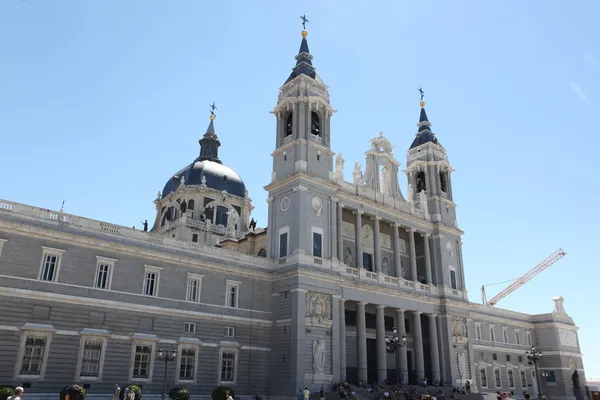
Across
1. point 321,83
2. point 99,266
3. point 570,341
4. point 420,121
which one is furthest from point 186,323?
point 570,341

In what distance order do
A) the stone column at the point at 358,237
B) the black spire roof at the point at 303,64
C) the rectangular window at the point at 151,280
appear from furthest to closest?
1. the black spire roof at the point at 303,64
2. the stone column at the point at 358,237
3. the rectangular window at the point at 151,280

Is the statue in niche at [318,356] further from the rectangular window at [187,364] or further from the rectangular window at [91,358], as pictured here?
the rectangular window at [91,358]

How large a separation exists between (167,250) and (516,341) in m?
51.9

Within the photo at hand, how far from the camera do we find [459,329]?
179 ft

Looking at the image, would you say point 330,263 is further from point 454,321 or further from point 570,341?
point 570,341

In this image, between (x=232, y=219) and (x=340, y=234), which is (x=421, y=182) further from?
(x=232, y=219)

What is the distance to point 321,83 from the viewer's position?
50.3 metres

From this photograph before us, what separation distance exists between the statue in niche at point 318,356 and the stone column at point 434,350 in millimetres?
15914

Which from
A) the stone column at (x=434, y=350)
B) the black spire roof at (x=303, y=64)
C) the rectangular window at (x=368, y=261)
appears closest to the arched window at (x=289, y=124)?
the black spire roof at (x=303, y=64)

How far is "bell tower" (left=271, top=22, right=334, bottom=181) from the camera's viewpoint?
151 ft

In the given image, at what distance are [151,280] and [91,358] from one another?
20.8 feet

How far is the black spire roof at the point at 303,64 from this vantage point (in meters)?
50.3

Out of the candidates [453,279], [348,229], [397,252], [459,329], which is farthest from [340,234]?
[459,329]

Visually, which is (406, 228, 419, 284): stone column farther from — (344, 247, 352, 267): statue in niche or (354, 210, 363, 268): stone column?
(354, 210, 363, 268): stone column
